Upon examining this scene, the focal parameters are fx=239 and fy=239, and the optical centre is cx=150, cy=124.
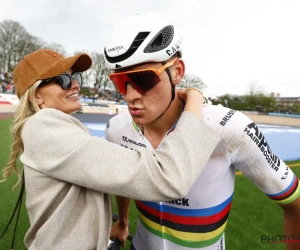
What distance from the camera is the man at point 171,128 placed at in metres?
1.42

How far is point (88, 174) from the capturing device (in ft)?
3.61

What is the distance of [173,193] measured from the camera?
43.0 inches

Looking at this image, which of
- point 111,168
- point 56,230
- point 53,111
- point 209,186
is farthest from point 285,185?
point 53,111

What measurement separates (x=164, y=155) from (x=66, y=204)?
53 cm

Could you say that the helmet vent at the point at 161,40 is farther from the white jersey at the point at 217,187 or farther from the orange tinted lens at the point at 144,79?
the white jersey at the point at 217,187

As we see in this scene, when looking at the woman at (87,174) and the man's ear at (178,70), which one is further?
the man's ear at (178,70)

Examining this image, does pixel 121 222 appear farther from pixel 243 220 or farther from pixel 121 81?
pixel 243 220

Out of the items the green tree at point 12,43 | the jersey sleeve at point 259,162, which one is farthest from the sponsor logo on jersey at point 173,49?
the green tree at point 12,43

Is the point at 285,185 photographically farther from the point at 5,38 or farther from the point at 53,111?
the point at 5,38

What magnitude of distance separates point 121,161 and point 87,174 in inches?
6.5

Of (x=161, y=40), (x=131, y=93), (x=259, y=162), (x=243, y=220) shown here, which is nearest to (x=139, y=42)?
(x=161, y=40)

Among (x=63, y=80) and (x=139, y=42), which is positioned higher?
(x=139, y=42)

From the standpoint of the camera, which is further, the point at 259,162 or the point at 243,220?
the point at 243,220

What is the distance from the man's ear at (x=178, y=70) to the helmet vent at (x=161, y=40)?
0.17 meters
